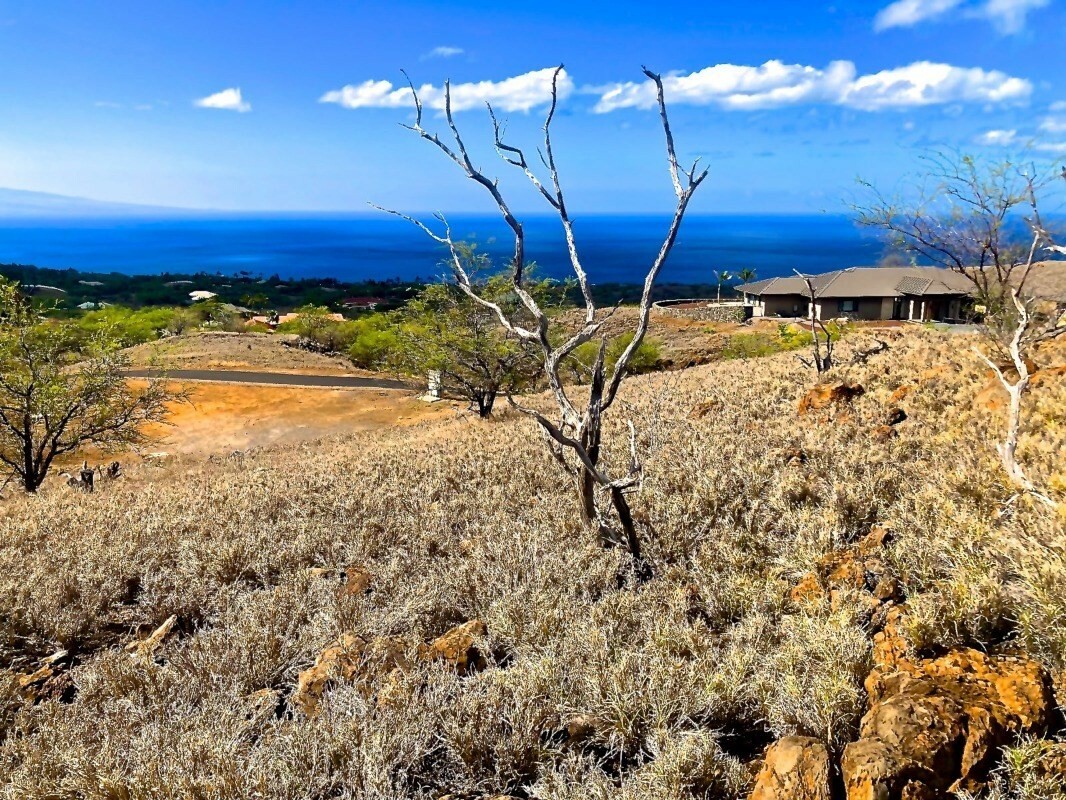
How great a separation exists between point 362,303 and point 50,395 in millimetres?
68694

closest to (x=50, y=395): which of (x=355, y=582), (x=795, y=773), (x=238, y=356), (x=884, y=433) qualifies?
(x=355, y=582)

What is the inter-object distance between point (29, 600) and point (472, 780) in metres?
4.47

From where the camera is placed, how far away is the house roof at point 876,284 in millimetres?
50125

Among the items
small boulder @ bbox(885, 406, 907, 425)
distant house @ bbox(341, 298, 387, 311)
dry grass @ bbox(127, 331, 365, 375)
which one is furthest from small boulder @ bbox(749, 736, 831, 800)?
distant house @ bbox(341, 298, 387, 311)

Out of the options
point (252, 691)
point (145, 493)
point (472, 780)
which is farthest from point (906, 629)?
point (145, 493)

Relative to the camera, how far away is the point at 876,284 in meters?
52.5

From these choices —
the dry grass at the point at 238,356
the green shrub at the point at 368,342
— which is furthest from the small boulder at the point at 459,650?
the dry grass at the point at 238,356

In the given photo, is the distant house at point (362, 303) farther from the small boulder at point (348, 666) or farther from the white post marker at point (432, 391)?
the small boulder at point (348, 666)

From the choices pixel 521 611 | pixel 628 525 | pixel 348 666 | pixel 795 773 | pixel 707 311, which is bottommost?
pixel 348 666

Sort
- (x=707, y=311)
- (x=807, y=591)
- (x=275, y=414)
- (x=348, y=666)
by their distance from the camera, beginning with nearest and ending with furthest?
(x=348, y=666) < (x=807, y=591) < (x=275, y=414) < (x=707, y=311)

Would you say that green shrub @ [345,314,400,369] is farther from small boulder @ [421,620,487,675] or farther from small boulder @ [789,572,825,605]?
small boulder @ [789,572,825,605]

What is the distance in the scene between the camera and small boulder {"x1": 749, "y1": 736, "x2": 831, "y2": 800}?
2516 millimetres

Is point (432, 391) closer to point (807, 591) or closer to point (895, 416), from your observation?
point (895, 416)

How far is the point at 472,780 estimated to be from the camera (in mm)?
3023
